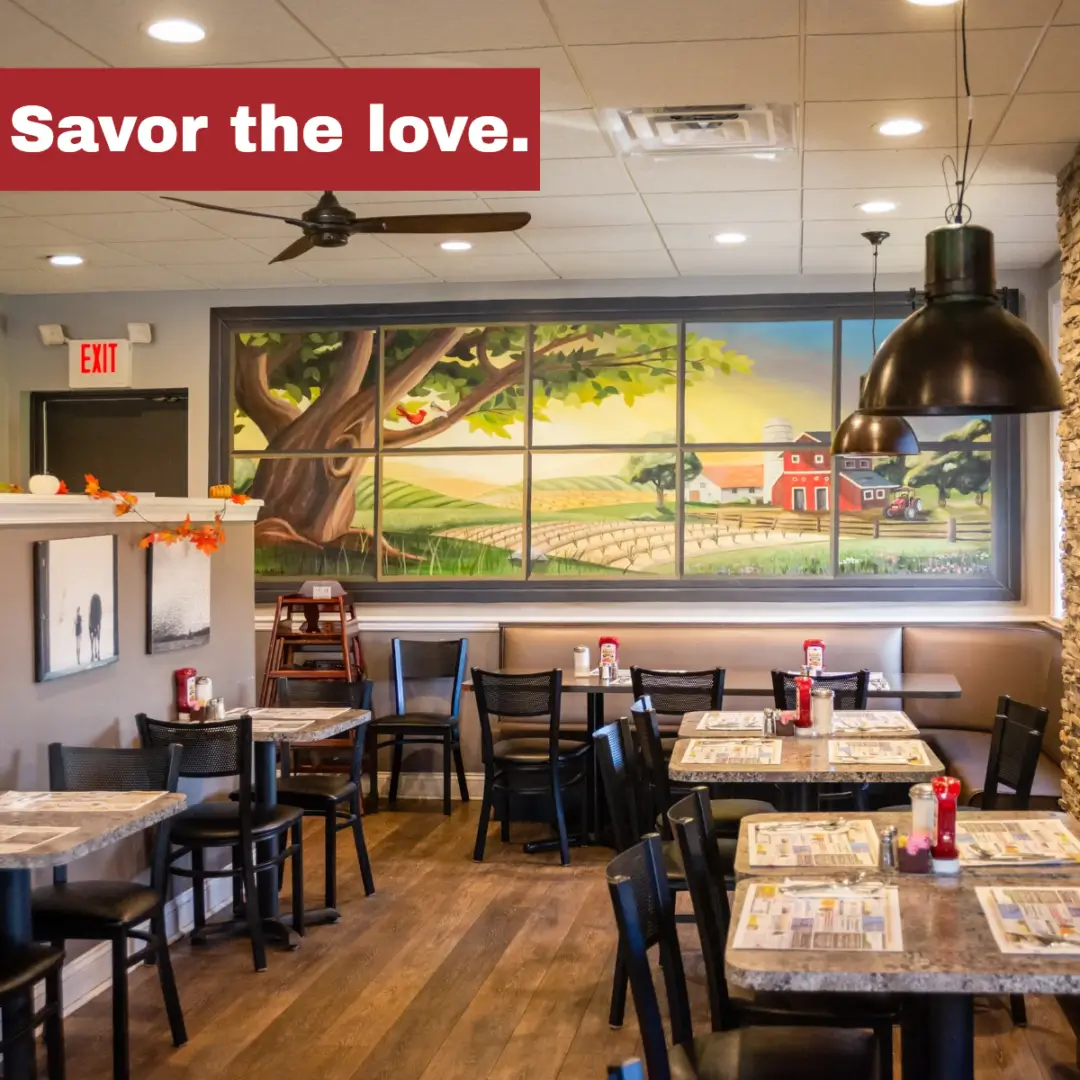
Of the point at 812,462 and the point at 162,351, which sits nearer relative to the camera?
the point at 812,462

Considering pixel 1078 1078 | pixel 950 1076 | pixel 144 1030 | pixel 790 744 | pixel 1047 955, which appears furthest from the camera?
pixel 790 744

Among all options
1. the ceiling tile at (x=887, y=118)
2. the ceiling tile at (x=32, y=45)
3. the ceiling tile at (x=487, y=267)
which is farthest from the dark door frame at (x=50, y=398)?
the ceiling tile at (x=887, y=118)

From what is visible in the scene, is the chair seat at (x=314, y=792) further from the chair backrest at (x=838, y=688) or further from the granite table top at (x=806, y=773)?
the chair backrest at (x=838, y=688)

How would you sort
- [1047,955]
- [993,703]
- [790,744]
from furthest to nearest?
[993,703], [790,744], [1047,955]

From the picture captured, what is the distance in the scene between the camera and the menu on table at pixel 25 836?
3.30 m

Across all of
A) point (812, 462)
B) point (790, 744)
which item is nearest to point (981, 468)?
point (812, 462)

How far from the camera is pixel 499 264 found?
7457mm

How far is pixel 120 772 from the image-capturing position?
4309mm

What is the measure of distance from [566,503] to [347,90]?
393cm

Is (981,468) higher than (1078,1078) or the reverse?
higher

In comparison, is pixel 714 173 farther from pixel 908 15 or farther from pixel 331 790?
pixel 331 790

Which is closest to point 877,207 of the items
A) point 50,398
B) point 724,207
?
point 724,207

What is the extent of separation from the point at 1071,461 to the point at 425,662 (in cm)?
388

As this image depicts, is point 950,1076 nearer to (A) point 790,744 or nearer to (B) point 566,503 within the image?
(A) point 790,744
